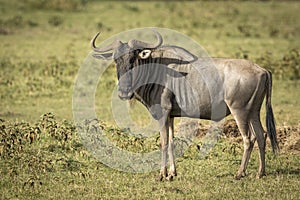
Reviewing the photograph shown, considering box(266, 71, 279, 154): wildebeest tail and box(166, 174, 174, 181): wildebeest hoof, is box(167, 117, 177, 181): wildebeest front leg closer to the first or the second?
box(166, 174, 174, 181): wildebeest hoof

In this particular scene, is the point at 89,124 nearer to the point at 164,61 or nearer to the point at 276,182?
the point at 164,61

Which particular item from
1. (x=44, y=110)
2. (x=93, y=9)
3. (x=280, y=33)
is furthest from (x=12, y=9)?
(x=44, y=110)

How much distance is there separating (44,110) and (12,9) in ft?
37.1

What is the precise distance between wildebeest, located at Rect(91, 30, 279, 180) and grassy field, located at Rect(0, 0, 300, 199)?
0.56m

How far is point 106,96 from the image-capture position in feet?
45.0

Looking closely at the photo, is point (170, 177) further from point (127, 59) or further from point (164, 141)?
point (127, 59)

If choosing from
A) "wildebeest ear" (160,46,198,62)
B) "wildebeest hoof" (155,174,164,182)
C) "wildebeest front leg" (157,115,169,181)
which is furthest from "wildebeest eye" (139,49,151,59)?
"wildebeest hoof" (155,174,164,182)

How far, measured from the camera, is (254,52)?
17.2 metres

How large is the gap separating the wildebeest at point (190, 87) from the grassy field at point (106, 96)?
564 millimetres

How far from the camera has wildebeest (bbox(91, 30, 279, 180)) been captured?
7930 mm

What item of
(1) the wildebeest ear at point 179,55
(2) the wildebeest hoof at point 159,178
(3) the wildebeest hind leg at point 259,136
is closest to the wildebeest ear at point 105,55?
(1) the wildebeest ear at point 179,55

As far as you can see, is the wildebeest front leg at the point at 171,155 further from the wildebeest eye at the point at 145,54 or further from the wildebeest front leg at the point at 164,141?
the wildebeest eye at the point at 145,54

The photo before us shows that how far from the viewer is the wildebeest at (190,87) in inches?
312

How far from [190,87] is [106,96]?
221 inches
